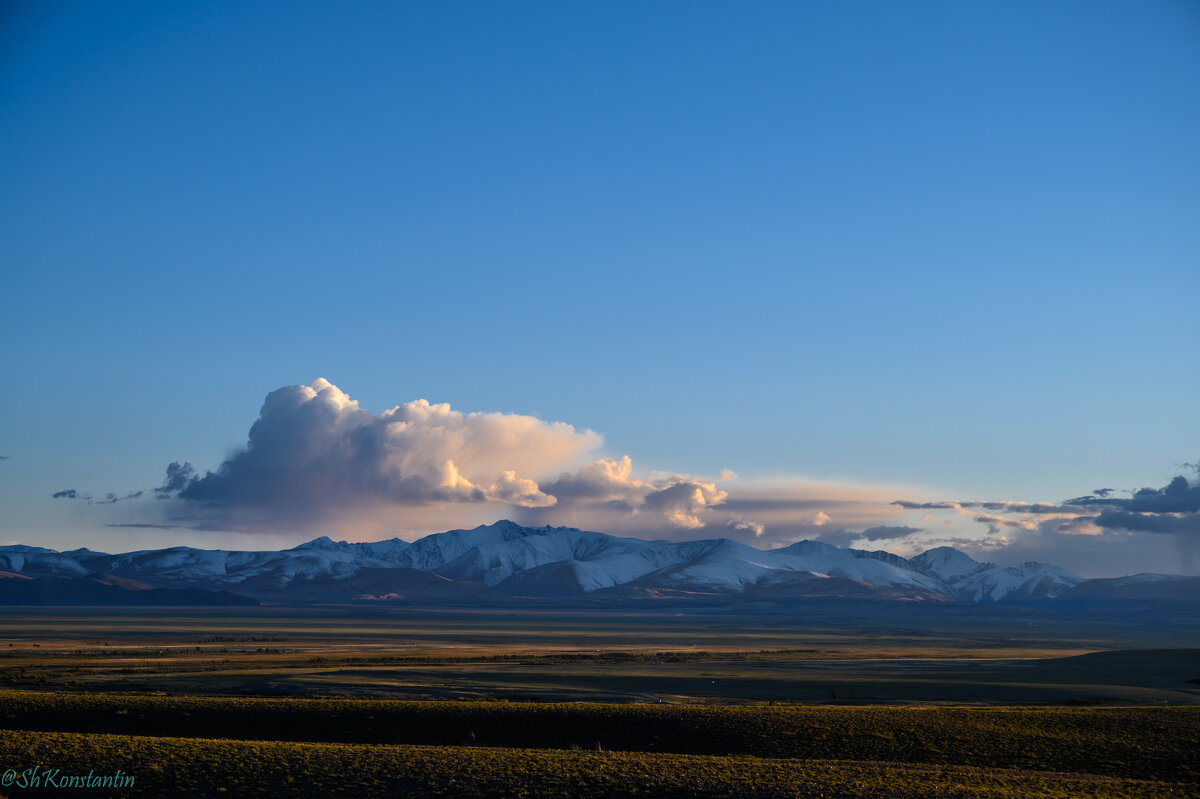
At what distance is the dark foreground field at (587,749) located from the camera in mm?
25672

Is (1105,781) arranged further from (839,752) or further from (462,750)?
(462,750)

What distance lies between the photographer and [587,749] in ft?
111

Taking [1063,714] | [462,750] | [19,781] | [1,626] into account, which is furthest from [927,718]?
[1,626]

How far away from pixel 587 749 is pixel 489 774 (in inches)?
305

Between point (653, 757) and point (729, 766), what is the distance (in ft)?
8.51

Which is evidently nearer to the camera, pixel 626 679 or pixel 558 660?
pixel 626 679

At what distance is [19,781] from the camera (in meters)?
24.8
